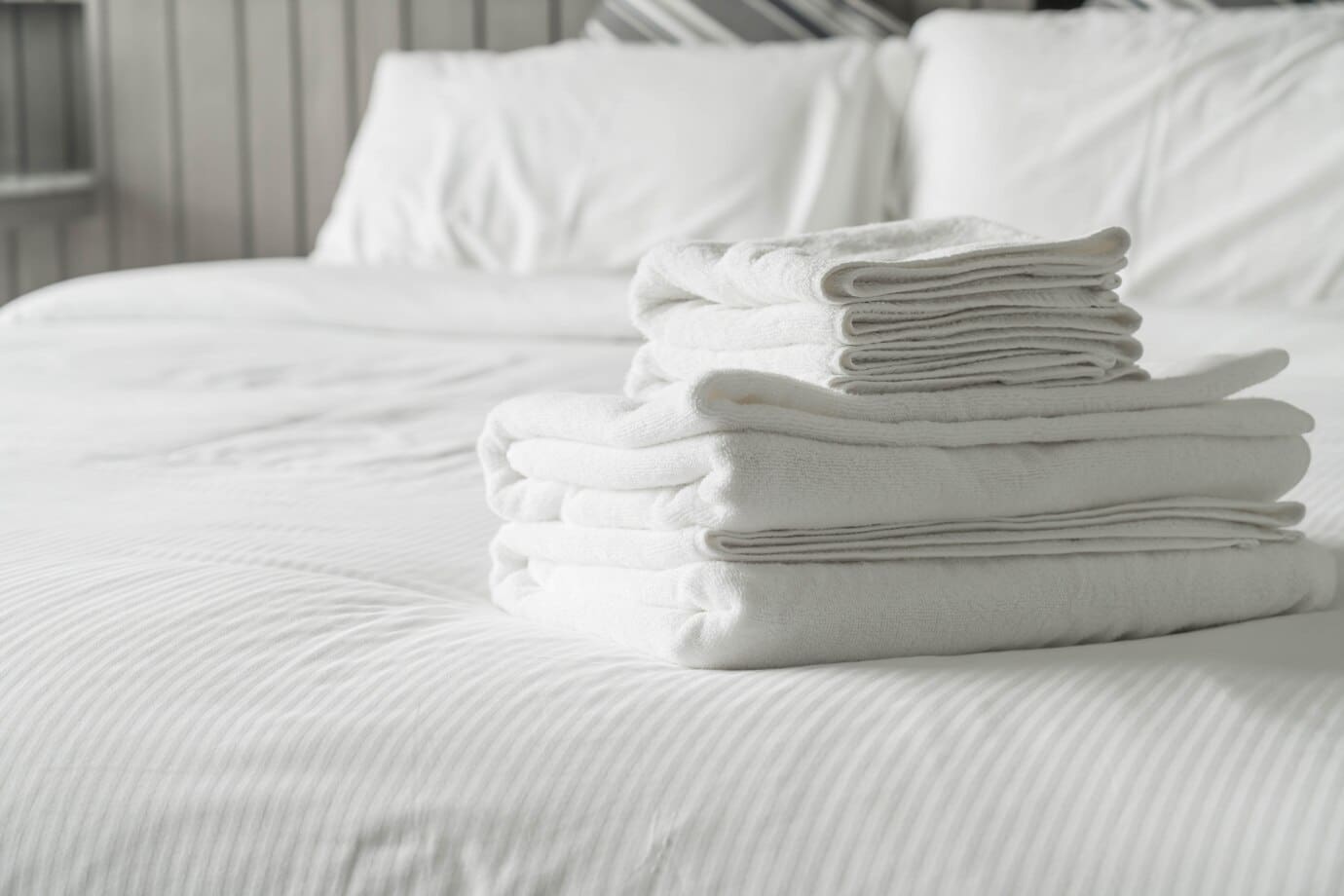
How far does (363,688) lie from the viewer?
2.05 feet

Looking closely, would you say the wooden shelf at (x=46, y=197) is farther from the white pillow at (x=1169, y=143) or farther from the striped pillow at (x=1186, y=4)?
the striped pillow at (x=1186, y=4)

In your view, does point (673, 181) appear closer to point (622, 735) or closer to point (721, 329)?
point (721, 329)

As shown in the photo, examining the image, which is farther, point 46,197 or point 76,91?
point 76,91

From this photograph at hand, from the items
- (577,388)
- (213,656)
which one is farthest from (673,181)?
(213,656)

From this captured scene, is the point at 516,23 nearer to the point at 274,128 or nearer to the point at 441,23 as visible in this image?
the point at 441,23

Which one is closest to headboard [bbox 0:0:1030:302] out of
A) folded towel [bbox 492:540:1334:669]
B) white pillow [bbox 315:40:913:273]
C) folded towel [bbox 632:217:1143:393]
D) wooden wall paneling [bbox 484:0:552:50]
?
wooden wall paneling [bbox 484:0:552:50]

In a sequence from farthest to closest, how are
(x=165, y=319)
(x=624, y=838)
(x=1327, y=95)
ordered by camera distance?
(x=165, y=319) → (x=1327, y=95) → (x=624, y=838)

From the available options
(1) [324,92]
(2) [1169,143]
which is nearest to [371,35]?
(1) [324,92]

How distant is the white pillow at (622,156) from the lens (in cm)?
194

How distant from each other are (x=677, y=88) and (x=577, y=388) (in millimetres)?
783

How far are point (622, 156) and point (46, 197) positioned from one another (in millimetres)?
1304

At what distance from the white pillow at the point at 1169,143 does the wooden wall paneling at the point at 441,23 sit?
1051mm

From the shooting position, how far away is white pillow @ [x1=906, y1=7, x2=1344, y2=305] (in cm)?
159

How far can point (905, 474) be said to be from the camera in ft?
2.11
